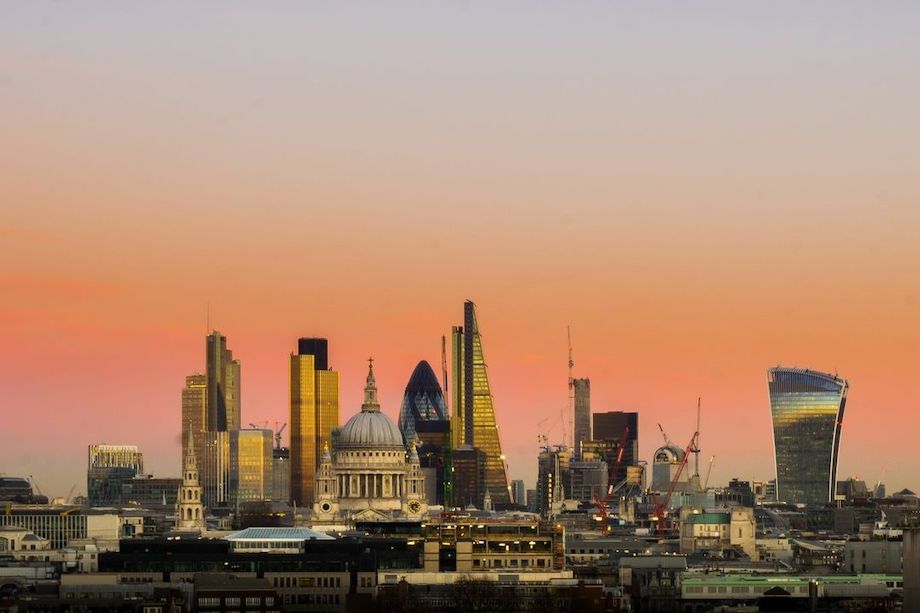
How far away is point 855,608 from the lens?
184m

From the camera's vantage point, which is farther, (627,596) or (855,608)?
(627,596)

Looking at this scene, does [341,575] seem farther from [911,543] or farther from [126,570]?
[911,543]

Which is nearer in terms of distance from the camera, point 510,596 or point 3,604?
point 3,604

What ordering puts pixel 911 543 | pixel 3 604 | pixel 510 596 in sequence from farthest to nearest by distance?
pixel 510 596
pixel 3 604
pixel 911 543

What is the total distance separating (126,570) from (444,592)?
17.4 meters

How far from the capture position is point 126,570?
197 m

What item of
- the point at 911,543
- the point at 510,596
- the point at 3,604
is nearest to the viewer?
the point at 911,543

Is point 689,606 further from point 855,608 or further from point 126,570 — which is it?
point 126,570

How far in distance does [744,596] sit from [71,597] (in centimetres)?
3728

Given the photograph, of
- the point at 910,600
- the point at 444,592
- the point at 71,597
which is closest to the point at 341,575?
the point at 444,592

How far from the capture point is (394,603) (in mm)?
183125

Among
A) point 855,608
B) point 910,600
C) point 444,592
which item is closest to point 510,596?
point 444,592

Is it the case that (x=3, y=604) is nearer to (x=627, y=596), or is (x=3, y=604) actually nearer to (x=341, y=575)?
(x=341, y=575)

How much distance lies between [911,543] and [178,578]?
54.5 metres
